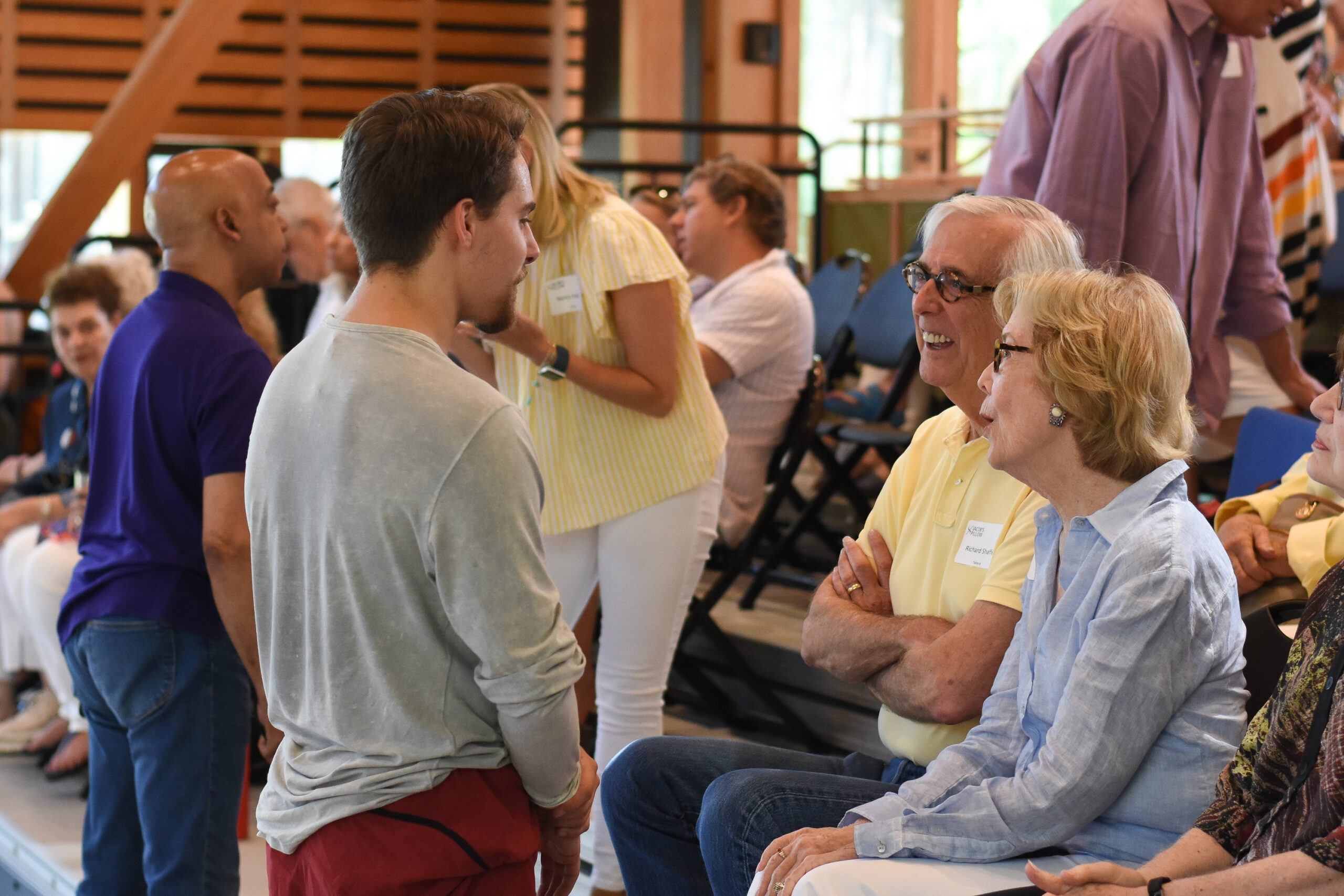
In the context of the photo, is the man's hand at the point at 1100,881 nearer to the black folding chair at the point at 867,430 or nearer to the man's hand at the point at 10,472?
the black folding chair at the point at 867,430

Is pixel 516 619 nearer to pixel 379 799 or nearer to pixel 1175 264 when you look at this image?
pixel 379 799

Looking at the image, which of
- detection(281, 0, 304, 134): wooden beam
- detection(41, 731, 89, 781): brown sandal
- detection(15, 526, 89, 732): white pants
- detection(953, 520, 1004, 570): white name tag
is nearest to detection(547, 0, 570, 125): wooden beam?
detection(281, 0, 304, 134): wooden beam

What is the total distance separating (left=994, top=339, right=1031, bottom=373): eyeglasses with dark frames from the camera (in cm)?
156

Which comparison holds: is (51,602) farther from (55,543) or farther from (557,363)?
(557,363)

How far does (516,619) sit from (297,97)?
8.33 m

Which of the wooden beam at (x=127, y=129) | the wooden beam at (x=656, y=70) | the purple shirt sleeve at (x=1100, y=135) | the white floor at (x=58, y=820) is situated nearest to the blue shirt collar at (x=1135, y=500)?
the purple shirt sleeve at (x=1100, y=135)

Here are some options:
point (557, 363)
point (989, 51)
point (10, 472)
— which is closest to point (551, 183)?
point (557, 363)

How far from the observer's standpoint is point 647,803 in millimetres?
1955

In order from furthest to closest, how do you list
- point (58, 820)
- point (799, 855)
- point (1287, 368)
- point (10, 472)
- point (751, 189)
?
1. point (10, 472)
2. point (751, 189)
3. point (58, 820)
4. point (1287, 368)
5. point (799, 855)

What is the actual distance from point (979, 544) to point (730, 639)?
6.60 ft

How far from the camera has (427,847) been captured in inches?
53.3

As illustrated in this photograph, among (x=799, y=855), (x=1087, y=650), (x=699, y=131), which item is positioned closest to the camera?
(x=1087, y=650)

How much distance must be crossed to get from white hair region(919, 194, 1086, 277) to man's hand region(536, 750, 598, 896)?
91 centimetres

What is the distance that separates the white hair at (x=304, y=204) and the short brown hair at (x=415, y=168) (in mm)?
3187
